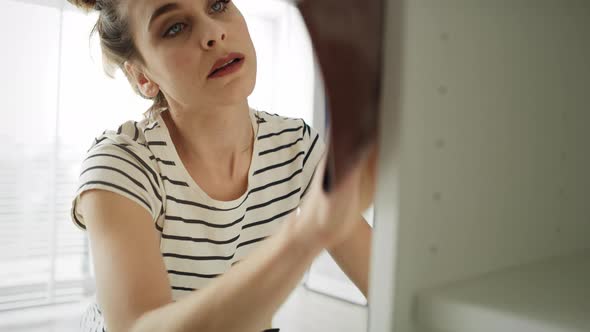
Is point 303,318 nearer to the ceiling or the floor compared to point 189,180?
nearer to the floor

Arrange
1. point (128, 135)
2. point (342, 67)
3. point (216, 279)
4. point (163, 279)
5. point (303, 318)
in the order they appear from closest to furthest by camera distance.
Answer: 1. point (342, 67)
2. point (216, 279)
3. point (163, 279)
4. point (128, 135)
5. point (303, 318)

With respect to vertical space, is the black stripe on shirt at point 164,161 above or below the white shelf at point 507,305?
above

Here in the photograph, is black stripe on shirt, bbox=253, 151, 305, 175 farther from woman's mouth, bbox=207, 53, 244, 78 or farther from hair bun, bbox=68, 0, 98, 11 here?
hair bun, bbox=68, 0, 98, 11

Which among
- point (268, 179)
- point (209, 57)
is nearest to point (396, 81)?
point (209, 57)

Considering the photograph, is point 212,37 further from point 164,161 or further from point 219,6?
point 164,161

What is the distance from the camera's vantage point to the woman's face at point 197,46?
2.48 feet

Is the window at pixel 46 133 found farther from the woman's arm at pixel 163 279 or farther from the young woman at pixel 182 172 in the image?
the woman's arm at pixel 163 279

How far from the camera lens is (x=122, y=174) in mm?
684

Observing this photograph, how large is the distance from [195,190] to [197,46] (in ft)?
0.78

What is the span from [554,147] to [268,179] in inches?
22.9

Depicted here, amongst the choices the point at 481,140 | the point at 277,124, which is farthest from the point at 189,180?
the point at 481,140

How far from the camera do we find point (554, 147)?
393mm

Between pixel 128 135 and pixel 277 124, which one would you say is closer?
pixel 128 135

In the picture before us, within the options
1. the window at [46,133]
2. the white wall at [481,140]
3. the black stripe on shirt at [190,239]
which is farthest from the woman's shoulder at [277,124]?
the window at [46,133]
